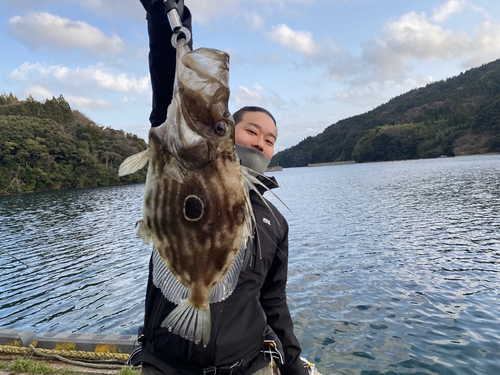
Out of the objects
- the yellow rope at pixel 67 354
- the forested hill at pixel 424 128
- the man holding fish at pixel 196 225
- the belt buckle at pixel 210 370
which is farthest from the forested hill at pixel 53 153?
the forested hill at pixel 424 128

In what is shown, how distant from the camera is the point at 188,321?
2025mm

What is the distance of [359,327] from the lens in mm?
9211

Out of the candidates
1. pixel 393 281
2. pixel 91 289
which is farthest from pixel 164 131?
pixel 91 289

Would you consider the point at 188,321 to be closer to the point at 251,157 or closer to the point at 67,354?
the point at 251,157

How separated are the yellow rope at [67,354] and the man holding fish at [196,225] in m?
4.02

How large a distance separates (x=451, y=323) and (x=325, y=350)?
344 cm

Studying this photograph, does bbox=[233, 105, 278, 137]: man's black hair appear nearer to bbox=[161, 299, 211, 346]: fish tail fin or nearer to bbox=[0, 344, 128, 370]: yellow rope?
bbox=[161, 299, 211, 346]: fish tail fin

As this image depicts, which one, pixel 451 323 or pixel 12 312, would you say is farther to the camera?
pixel 12 312

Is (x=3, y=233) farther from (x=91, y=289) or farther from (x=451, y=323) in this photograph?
(x=451, y=323)

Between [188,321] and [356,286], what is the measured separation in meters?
10.8

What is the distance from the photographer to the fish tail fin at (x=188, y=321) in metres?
2.02

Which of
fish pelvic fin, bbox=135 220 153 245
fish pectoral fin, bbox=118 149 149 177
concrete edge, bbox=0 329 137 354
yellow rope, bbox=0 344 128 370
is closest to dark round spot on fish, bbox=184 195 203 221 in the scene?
fish pelvic fin, bbox=135 220 153 245

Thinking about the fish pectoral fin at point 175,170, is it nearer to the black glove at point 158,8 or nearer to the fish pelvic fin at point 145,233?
the fish pelvic fin at point 145,233

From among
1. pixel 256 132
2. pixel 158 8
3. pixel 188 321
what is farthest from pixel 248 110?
pixel 188 321
